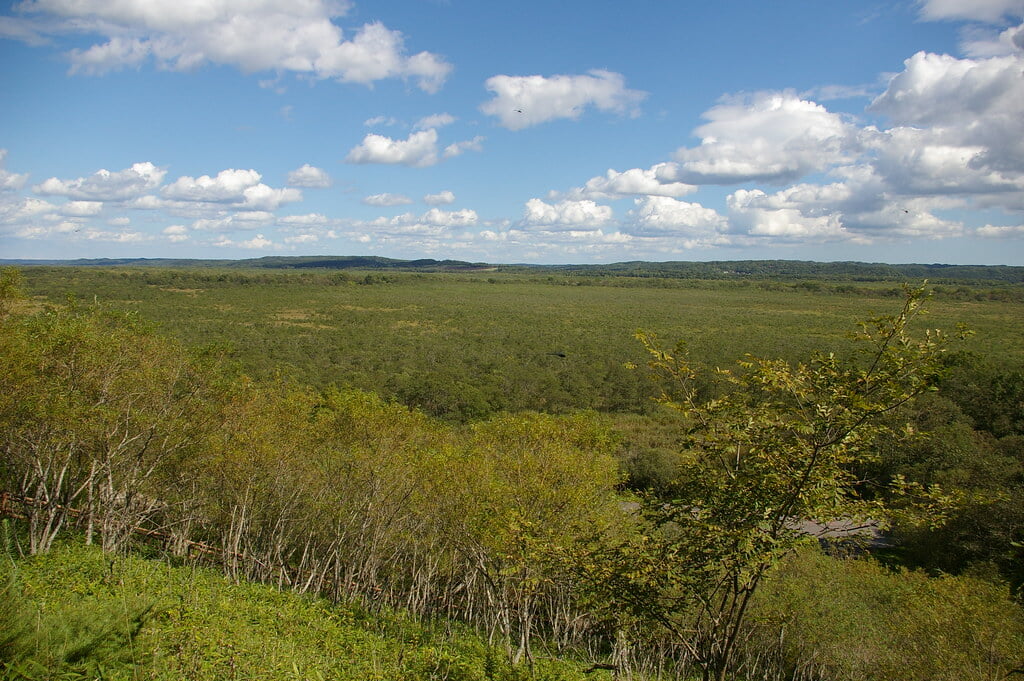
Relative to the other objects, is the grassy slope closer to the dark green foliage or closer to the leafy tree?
the leafy tree

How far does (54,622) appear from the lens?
7340 mm

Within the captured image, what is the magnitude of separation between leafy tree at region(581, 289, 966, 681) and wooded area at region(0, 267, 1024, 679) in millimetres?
34

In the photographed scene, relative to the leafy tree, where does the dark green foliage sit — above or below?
below

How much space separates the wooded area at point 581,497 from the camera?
20.6 feet

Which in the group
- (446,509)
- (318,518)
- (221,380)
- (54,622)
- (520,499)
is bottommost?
(318,518)

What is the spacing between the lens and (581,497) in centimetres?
1552

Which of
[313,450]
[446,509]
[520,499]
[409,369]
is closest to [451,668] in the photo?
[520,499]

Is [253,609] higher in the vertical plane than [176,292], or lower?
lower

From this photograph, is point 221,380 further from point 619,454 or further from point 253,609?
point 619,454

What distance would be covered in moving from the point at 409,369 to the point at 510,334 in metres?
26.6

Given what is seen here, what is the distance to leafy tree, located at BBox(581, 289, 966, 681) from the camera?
5.80 metres

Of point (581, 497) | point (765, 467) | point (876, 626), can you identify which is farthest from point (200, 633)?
point (876, 626)

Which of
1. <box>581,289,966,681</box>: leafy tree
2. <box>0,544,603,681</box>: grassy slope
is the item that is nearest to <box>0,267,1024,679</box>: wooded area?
<box>581,289,966,681</box>: leafy tree

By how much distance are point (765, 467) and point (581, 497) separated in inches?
374
